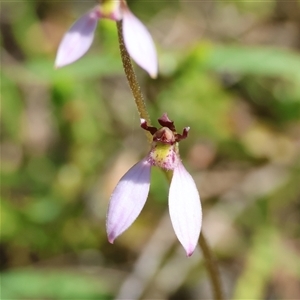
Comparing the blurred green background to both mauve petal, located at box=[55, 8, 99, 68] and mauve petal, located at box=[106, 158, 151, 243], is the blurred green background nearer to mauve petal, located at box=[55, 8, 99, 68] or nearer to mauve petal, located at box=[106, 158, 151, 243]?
mauve petal, located at box=[55, 8, 99, 68]

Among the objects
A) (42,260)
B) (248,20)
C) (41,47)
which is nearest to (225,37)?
(248,20)

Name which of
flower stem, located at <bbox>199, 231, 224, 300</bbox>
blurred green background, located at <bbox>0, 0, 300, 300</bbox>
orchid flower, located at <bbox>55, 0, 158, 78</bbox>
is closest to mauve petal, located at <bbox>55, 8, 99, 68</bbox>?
orchid flower, located at <bbox>55, 0, 158, 78</bbox>

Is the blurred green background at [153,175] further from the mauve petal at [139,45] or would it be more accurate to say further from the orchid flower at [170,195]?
the orchid flower at [170,195]

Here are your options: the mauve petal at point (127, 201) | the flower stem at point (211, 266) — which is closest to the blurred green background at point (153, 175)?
the flower stem at point (211, 266)

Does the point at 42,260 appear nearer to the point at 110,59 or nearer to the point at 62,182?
the point at 62,182

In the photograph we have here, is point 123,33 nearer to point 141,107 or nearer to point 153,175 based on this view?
point 141,107

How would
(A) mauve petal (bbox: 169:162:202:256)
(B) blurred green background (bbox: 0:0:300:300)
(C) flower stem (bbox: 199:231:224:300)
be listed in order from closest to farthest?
(A) mauve petal (bbox: 169:162:202:256) → (C) flower stem (bbox: 199:231:224:300) → (B) blurred green background (bbox: 0:0:300:300)

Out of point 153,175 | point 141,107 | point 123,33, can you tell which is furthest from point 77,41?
point 153,175
